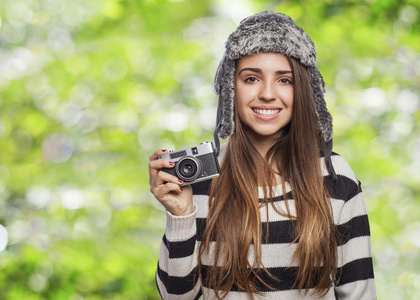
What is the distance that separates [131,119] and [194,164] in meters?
1.78

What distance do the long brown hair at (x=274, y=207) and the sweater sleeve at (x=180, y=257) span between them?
0.04m

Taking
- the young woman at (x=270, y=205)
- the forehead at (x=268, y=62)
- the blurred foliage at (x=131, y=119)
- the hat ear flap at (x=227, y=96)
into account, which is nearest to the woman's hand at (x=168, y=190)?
the young woman at (x=270, y=205)

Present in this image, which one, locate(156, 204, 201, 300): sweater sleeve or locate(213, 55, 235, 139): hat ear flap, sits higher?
locate(213, 55, 235, 139): hat ear flap

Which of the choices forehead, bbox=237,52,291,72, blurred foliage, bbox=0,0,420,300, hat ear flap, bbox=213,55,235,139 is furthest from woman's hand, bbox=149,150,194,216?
blurred foliage, bbox=0,0,420,300

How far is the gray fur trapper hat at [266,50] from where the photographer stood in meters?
1.11

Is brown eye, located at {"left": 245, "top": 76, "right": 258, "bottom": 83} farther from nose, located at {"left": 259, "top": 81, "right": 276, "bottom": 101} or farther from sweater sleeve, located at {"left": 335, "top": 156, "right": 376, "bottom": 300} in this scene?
sweater sleeve, located at {"left": 335, "top": 156, "right": 376, "bottom": 300}

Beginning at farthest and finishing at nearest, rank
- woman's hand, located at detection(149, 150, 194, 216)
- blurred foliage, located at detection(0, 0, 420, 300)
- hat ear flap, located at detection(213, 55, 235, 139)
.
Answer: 1. blurred foliage, located at detection(0, 0, 420, 300)
2. hat ear flap, located at detection(213, 55, 235, 139)
3. woman's hand, located at detection(149, 150, 194, 216)

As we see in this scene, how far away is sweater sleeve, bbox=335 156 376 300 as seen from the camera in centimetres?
110

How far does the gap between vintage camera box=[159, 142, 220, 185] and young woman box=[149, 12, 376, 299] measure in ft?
0.08

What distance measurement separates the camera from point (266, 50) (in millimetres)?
1113

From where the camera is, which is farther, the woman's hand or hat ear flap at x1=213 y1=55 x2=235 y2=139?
hat ear flap at x1=213 y1=55 x2=235 y2=139

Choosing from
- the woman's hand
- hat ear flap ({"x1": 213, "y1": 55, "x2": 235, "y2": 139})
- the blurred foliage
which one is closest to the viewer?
the woman's hand

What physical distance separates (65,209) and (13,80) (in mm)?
910

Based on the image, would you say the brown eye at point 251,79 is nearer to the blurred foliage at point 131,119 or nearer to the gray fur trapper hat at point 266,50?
the gray fur trapper hat at point 266,50
